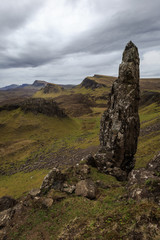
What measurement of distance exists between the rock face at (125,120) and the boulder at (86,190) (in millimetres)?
6728

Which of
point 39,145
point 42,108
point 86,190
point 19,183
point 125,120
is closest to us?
point 86,190

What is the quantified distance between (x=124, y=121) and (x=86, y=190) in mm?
13630

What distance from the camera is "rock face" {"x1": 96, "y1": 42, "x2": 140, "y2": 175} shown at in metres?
24.4

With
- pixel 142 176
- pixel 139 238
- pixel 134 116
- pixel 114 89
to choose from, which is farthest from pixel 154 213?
pixel 114 89

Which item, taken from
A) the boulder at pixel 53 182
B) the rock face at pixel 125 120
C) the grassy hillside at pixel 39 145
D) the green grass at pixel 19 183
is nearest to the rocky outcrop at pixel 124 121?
the rock face at pixel 125 120

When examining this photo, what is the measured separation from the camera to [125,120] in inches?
961

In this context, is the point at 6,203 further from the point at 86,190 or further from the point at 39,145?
the point at 39,145

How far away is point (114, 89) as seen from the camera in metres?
27.3

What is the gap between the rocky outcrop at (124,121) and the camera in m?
24.4

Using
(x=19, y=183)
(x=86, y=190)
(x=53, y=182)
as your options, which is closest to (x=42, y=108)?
(x=19, y=183)

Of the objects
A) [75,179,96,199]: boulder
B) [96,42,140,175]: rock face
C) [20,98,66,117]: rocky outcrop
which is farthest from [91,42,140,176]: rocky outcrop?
[20,98,66,117]: rocky outcrop

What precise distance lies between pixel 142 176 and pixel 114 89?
56.8ft

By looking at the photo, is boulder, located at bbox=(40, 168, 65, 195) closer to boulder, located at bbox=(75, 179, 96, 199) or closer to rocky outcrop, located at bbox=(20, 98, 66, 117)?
boulder, located at bbox=(75, 179, 96, 199)

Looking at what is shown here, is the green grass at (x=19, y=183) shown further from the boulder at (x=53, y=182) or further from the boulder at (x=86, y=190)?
the boulder at (x=86, y=190)
